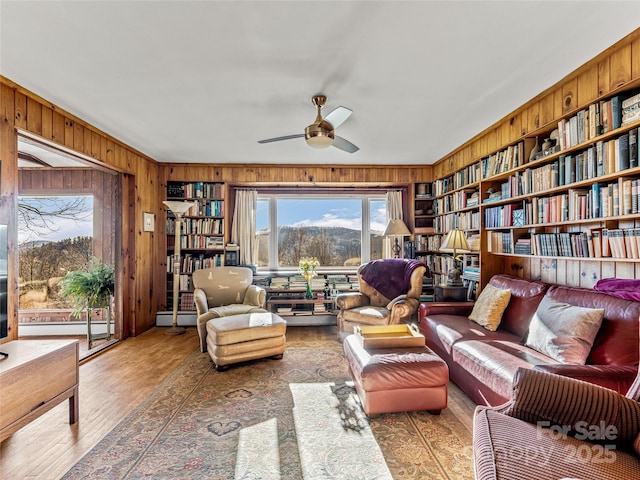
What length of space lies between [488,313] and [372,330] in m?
1.10

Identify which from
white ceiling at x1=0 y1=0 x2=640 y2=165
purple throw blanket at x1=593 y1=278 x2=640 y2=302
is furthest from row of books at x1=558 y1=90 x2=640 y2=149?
purple throw blanket at x1=593 y1=278 x2=640 y2=302

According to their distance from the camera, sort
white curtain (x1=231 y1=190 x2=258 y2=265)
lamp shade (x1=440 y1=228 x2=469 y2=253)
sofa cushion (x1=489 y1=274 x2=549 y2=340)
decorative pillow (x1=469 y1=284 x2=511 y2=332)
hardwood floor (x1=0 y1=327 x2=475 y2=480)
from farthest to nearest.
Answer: white curtain (x1=231 y1=190 x2=258 y2=265) < lamp shade (x1=440 y1=228 x2=469 y2=253) < decorative pillow (x1=469 y1=284 x2=511 y2=332) < sofa cushion (x1=489 y1=274 x2=549 y2=340) < hardwood floor (x1=0 y1=327 x2=475 y2=480)

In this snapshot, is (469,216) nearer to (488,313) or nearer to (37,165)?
(488,313)

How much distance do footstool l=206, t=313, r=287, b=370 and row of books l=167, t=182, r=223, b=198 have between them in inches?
87.4

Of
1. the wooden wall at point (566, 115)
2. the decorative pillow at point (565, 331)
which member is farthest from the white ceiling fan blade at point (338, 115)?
the decorative pillow at point (565, 331)

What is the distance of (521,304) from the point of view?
110 inches

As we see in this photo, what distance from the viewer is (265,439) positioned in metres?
2.01

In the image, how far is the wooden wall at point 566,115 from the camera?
1989mm

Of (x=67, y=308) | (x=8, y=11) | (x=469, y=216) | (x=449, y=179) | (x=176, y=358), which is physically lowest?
(x=176, y=358)

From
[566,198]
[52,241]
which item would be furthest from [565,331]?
[52,241]

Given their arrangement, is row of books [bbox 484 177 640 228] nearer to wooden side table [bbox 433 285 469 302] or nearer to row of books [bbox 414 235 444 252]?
wooden side table [bbox 433 285 469 302]

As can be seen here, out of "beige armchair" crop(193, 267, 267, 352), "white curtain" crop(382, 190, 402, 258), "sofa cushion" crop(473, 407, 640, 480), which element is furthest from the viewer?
"white curtain" crop(382, 190, 402, 258)

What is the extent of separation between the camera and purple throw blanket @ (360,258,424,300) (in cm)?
402

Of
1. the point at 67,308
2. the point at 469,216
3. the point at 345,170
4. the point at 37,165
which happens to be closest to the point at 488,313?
the point at 469,216
